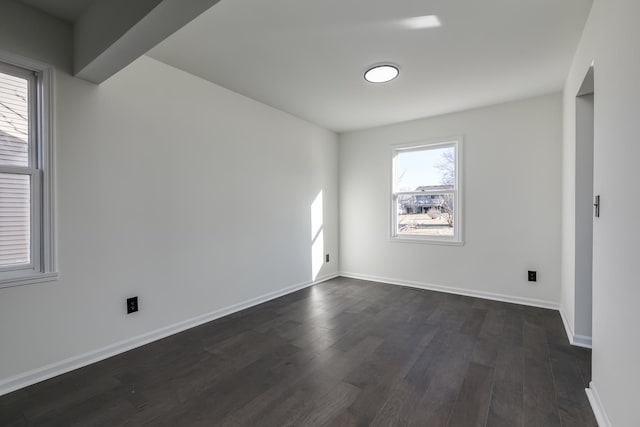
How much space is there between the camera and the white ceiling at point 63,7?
74.8 inches

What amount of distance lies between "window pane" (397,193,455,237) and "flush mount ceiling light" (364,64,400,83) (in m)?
1.89

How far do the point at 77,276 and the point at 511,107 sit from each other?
4.51 m

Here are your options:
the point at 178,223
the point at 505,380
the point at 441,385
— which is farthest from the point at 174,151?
the point at 505,380

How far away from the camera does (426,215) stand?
4.23 metres

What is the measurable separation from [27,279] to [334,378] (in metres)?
2.05

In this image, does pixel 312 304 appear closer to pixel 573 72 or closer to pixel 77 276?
pixel 77 276

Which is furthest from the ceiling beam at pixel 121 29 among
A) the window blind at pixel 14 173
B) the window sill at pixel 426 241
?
the window sill at pixel 426 241

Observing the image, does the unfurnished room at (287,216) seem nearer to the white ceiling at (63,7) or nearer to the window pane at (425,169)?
the white ceiling at (63,7)

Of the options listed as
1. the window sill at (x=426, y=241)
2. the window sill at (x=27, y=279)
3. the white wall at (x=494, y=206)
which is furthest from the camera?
the window sill at (x=426, y=241)

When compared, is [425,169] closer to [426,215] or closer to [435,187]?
[435,187]

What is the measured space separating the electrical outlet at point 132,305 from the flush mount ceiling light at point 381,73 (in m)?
2.77

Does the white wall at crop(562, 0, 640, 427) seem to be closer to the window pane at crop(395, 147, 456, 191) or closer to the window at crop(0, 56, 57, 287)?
the window pane at crop(395, 147, 456, 191)

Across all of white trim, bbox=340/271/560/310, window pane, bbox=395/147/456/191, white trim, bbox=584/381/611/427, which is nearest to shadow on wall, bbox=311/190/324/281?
white trim, bbox=340/271/560/310

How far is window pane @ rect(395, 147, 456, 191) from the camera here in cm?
402
